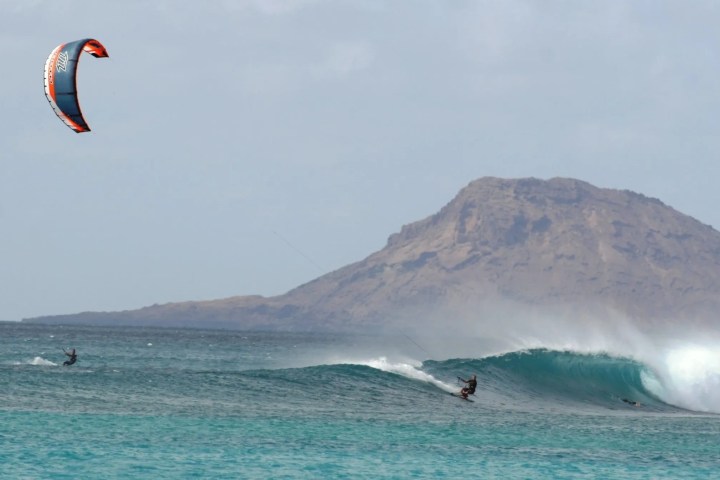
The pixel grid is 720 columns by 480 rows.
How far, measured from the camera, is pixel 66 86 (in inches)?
968

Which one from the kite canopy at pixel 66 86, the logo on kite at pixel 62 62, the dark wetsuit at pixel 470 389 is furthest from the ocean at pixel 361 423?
the logo on kite at pixel 62 62

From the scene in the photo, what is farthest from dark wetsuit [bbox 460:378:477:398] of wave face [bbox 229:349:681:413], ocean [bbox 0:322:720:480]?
wave face [bbox 229:349:681:413]

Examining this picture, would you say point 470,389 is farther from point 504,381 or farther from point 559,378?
point 559,378

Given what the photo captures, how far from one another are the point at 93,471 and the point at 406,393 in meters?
18.0

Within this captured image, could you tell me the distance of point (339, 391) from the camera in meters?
34.9

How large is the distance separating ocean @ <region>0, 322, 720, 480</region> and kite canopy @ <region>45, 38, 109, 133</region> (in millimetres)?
6638

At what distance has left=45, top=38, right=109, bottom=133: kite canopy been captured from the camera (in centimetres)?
2452

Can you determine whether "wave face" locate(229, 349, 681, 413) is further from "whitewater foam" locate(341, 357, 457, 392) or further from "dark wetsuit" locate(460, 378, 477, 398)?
"dark wetsuit" locate(460, 378, 477, 398)

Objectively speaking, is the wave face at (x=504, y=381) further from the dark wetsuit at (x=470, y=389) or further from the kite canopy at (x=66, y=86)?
the kite canopy at (x=66, y=86)

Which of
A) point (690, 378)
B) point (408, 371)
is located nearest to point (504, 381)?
point (408, 371)

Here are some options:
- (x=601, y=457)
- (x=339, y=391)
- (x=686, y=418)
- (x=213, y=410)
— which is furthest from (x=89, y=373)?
(x=601, y=457)

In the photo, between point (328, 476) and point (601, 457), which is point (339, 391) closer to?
point (601, 457)

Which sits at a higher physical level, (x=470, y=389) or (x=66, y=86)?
(x=66, y=86)

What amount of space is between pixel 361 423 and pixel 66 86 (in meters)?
10.3
